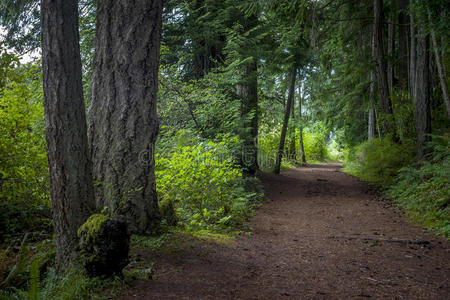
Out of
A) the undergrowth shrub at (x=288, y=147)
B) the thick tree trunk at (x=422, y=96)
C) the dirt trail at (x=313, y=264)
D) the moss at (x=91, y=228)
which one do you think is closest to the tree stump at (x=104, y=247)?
the moss at (x=91, y=228)

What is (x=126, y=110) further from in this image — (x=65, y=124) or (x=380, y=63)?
(x=380, y=63)

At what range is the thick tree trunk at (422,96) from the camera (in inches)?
313

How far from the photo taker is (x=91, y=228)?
107 inches

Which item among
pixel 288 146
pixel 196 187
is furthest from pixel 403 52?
pixel 196 187

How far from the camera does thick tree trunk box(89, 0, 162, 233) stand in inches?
156

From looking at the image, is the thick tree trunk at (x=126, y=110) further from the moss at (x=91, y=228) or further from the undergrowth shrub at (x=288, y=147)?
the undergrowth shrub at (x=288, y=147)

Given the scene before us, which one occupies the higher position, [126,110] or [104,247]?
[126,110]

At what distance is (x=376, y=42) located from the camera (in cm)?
1030

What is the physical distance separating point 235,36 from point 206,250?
7033 millimetres

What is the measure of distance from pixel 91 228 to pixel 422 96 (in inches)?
356

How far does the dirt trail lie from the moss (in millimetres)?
609

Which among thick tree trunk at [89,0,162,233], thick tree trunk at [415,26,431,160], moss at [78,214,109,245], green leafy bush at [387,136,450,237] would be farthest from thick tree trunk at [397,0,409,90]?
moss at [78,214,109,245]

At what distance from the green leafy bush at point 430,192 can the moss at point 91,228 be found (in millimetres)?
5208

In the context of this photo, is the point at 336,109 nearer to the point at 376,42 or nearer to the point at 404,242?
the point at 376,42
